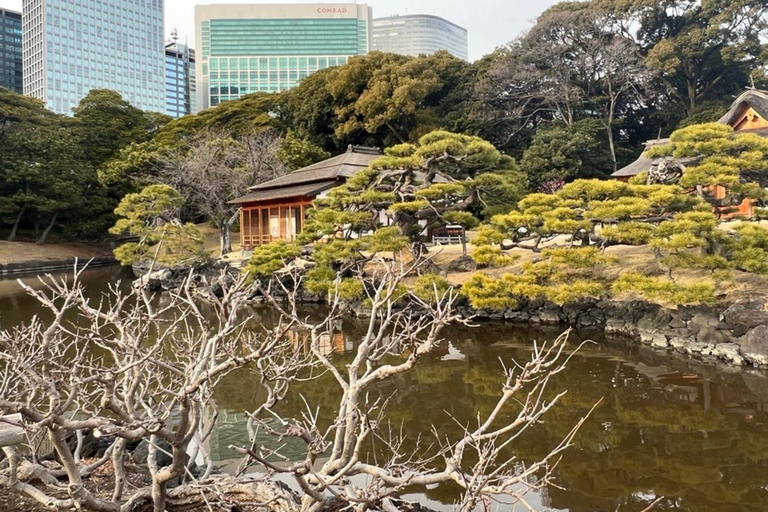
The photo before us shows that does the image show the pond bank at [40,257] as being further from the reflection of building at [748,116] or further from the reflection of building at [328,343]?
the reflection of building at [748,116]

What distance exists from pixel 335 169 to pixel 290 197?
5.85 ft

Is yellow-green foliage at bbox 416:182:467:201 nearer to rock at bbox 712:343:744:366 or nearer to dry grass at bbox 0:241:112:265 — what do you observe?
rock at bbox 712:343:744:366

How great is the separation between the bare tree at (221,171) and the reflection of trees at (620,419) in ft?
50.7

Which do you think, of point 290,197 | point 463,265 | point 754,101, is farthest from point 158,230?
point 754,101

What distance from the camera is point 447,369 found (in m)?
8.23

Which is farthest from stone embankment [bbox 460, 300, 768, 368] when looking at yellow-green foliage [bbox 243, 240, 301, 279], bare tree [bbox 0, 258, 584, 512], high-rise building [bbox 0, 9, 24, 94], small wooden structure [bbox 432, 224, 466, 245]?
high-rise building [bbox 0, 9, 24, 94]

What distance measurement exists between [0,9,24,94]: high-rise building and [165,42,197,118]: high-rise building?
1692 cm

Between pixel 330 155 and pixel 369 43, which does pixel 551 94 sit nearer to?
pixel 330 155

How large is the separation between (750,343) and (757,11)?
20.4 meters

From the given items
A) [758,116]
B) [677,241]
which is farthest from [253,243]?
[758,116]

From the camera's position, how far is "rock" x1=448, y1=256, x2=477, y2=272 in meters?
13.6

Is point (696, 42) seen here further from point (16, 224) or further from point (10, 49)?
point (10, 49)

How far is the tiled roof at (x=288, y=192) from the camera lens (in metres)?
18.2

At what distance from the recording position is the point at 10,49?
200 ft
